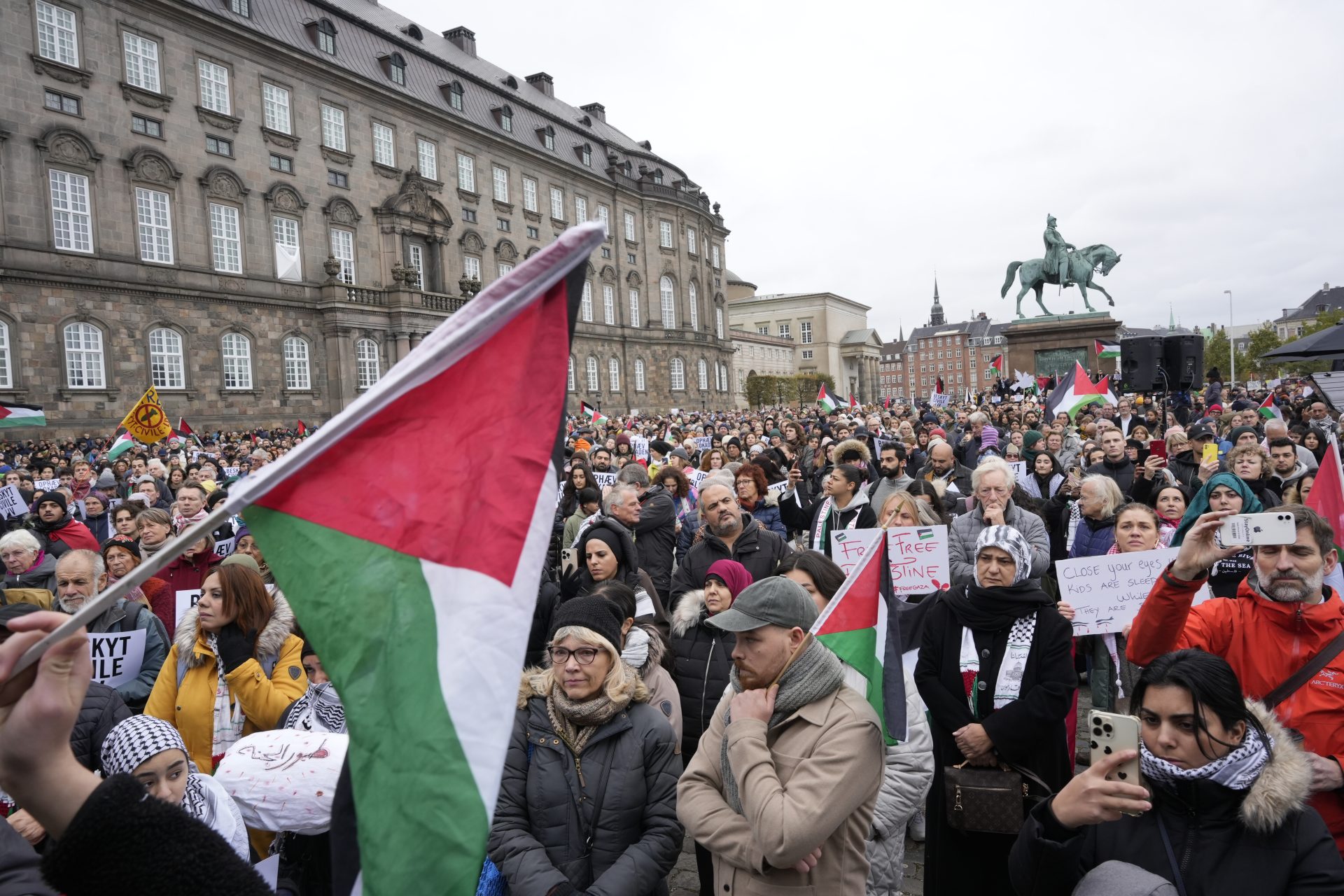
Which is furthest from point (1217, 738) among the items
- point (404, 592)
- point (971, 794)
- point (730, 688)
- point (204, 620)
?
point (204, 620)

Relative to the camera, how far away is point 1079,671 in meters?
7.32

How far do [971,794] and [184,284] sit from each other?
113 ft

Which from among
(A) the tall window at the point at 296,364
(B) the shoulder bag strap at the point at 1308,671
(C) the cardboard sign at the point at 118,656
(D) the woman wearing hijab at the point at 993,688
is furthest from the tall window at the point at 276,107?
(B) the shoulder bag strap at the point at 1308,671

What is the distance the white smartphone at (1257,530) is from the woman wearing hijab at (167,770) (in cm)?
354

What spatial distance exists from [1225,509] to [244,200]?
1420 inches

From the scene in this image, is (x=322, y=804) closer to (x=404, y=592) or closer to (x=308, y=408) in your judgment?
(x=404, y=592)

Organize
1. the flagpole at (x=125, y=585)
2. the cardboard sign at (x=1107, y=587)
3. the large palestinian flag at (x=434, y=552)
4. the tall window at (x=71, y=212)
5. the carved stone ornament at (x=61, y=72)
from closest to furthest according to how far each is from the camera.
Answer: the flagpole at (x=125, y=585) < the large palestinian flag at (x=434, y=552) < the cardboard sign at (x=1107, y=587) < the carved stone ornament at (x=61, y=72) < the tall window at (x=71, y=212)

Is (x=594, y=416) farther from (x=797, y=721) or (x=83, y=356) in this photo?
(x=797, y=721)

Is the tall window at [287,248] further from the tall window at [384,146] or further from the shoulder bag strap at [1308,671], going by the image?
the shoulder bag strap at [1308,671]

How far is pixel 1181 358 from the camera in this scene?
12.0 m

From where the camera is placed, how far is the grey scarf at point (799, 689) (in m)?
2.63

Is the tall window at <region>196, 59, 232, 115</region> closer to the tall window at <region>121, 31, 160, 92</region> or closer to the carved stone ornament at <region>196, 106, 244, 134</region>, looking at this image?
the carved stone ornament at <region>196, 106, 244, 134</region>

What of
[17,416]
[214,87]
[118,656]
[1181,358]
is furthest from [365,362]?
[118,656]

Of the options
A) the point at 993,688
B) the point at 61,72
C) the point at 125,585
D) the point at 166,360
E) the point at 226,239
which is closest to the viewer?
the point at 125,585
